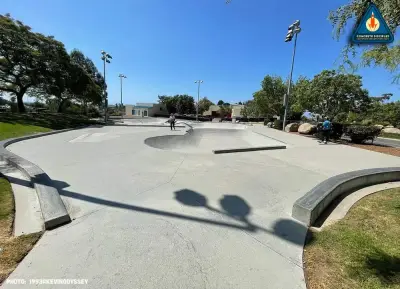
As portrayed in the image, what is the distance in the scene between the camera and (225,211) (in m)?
3.85

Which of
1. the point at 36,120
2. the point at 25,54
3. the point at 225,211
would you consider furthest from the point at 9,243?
the point at 25,54

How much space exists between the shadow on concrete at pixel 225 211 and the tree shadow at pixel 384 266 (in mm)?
797

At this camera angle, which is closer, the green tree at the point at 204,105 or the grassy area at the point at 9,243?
the grassy area at the point at 9,243

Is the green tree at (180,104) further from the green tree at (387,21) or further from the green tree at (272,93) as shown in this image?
the green tree at (387,21)

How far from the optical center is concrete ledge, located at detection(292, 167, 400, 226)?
12.1ft

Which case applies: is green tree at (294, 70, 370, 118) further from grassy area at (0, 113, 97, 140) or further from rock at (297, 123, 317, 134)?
grassy area at (0, 113, 97, 140)

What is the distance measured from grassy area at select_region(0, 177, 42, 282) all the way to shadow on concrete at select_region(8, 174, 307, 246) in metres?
0.97

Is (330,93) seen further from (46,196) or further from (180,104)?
(180,104)

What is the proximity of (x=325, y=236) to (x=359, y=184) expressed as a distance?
11.1 ft

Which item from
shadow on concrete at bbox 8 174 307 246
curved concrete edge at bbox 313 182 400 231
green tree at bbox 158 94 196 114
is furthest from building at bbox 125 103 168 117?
curved concrete edge at bbox 313 182 400 231

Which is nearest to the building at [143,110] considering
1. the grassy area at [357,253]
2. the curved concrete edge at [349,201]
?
the curved concrete edge at [349,201]

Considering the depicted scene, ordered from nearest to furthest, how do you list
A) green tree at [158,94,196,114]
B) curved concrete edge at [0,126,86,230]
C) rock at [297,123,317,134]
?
curved concrete edge at [0,126,86,230] → rock at [297,123,317,134] → green tree at [158,94,196,114]

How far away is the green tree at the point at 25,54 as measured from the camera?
63.5 feet

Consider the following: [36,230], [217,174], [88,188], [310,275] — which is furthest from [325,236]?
[88,188]
